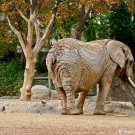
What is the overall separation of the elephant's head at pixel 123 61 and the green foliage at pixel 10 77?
576 inches

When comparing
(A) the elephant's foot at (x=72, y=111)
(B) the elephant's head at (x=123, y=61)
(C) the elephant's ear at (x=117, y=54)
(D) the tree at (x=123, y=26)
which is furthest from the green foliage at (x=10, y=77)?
(A) the elephant's foot at (x=72, y=111)

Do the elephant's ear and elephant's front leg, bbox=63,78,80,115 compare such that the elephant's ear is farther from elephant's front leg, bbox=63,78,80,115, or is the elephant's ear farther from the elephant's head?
elephant's front leg, bbox=63,78,80,115

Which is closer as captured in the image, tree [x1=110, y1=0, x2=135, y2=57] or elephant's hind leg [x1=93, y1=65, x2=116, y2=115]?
elephant's hind leg [x1=93, y1=65, x2=116, y2=115]

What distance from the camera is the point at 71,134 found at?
31.8 feet

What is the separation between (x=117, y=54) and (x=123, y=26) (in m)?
18.8

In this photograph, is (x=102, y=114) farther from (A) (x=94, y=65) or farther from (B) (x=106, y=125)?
(B) (x=106, y=125)

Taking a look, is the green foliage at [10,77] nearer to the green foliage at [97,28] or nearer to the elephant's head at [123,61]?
the green foliage at [97,28]

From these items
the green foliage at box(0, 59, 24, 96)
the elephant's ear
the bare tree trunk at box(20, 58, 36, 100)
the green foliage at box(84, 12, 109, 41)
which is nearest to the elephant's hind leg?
the elephant's ear

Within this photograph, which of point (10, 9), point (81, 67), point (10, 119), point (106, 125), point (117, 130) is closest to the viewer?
point (117, 130)

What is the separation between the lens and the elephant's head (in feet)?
51.6

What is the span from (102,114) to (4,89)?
16.3 meters

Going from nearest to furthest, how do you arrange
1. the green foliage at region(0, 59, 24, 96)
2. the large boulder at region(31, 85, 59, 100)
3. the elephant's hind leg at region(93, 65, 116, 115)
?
the elephant's hind leg at region(93, 65, 116, 115) → the large boulder at region(31, 85, 59, 100) → the green foliage at region(0, 59, 24, 96)

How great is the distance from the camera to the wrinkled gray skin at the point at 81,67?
14.7m

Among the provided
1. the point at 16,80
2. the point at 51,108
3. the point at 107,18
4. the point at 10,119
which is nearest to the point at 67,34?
the point at 107,18
